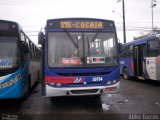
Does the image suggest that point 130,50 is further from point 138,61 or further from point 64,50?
point 64,50

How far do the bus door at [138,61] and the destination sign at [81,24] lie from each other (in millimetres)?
8232

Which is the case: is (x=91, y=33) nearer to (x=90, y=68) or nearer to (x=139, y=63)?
(x=90, y=68)

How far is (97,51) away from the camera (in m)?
9.72

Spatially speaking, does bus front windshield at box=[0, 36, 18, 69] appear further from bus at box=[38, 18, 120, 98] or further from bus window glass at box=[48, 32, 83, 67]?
bus window glass at box=[48, 32, 83, 67]

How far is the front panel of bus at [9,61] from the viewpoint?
9.16 metres

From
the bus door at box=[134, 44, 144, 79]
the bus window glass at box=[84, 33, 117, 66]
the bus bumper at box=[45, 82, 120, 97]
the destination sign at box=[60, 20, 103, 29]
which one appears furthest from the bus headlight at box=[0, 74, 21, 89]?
the bus door at box=[134, 44, 144, 79]

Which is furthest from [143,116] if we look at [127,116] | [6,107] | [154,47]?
[154,47]

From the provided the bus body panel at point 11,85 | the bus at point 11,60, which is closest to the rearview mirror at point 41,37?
the bus at point 11,60

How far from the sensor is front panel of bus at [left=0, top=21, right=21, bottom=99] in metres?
9.16

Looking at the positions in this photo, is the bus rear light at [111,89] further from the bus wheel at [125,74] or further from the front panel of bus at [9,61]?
the bus wheel at [125,74]

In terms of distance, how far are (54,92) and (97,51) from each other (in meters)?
2.10

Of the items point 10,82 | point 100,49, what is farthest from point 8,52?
point 100,49

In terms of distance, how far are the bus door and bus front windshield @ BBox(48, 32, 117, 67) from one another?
27.1 feet

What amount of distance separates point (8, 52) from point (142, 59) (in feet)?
34.0
